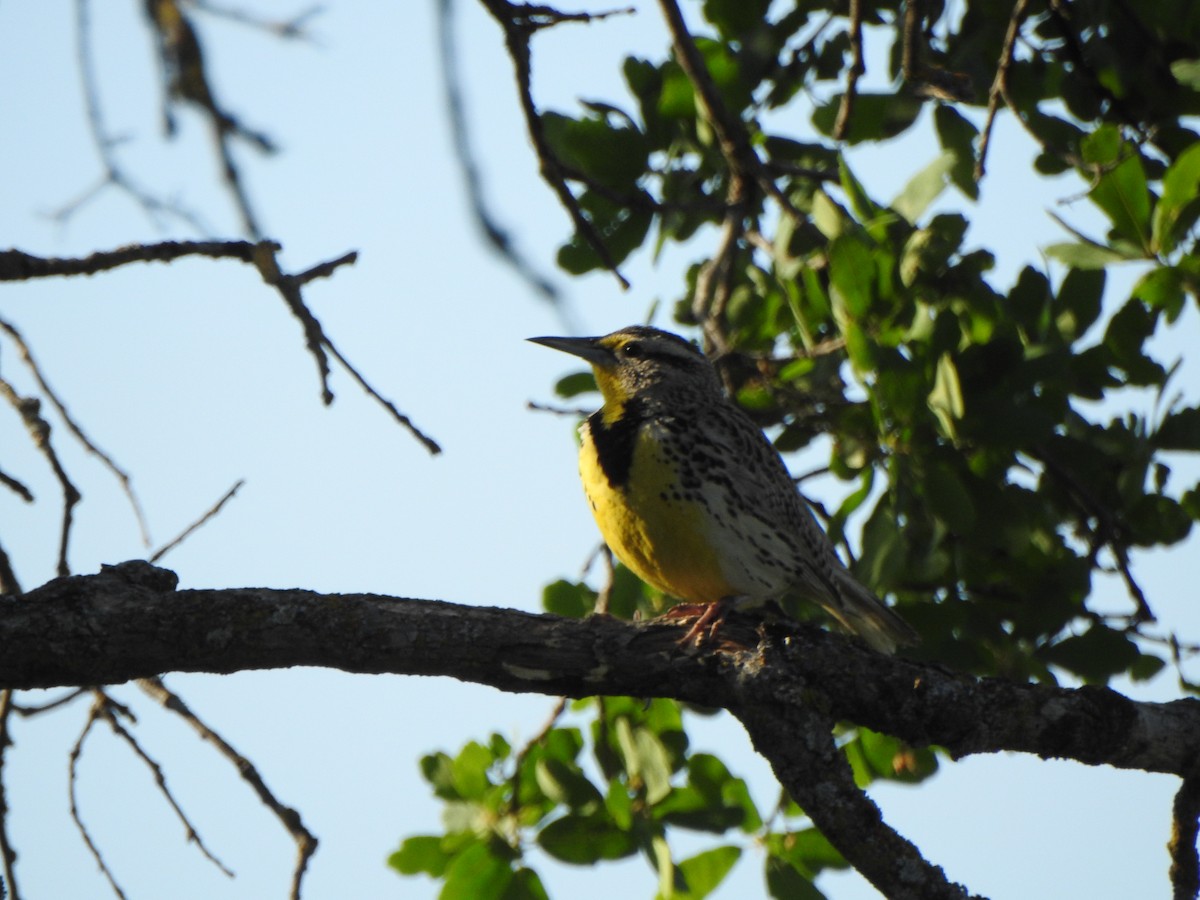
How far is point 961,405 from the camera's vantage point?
340 centimetres

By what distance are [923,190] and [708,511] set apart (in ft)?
3.39

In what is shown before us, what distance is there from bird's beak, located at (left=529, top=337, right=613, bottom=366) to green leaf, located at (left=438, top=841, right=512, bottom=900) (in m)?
1.67

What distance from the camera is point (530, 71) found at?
120 inches

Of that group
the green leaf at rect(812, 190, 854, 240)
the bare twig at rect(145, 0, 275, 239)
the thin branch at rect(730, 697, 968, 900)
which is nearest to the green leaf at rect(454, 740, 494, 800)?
the thin branch at rect(730, 697, 968, 900)

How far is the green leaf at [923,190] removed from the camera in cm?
388

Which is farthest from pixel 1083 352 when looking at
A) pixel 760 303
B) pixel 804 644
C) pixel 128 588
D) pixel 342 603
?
pixel 128 588

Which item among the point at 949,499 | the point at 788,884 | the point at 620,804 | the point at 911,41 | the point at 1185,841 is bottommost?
the point at 1185,841

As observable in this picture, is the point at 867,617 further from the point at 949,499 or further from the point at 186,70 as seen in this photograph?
the point at 186,70

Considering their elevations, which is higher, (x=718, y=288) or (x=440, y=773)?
(x=718, y=288)

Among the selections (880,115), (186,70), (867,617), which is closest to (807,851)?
(867,617)

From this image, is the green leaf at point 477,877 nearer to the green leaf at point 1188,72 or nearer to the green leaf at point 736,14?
the green leaf at point 736,14

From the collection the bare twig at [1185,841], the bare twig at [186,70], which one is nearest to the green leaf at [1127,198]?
the bare twig at [1185,841]

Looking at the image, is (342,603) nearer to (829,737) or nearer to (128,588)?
(128,588)

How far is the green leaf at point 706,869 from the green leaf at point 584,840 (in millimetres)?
147
